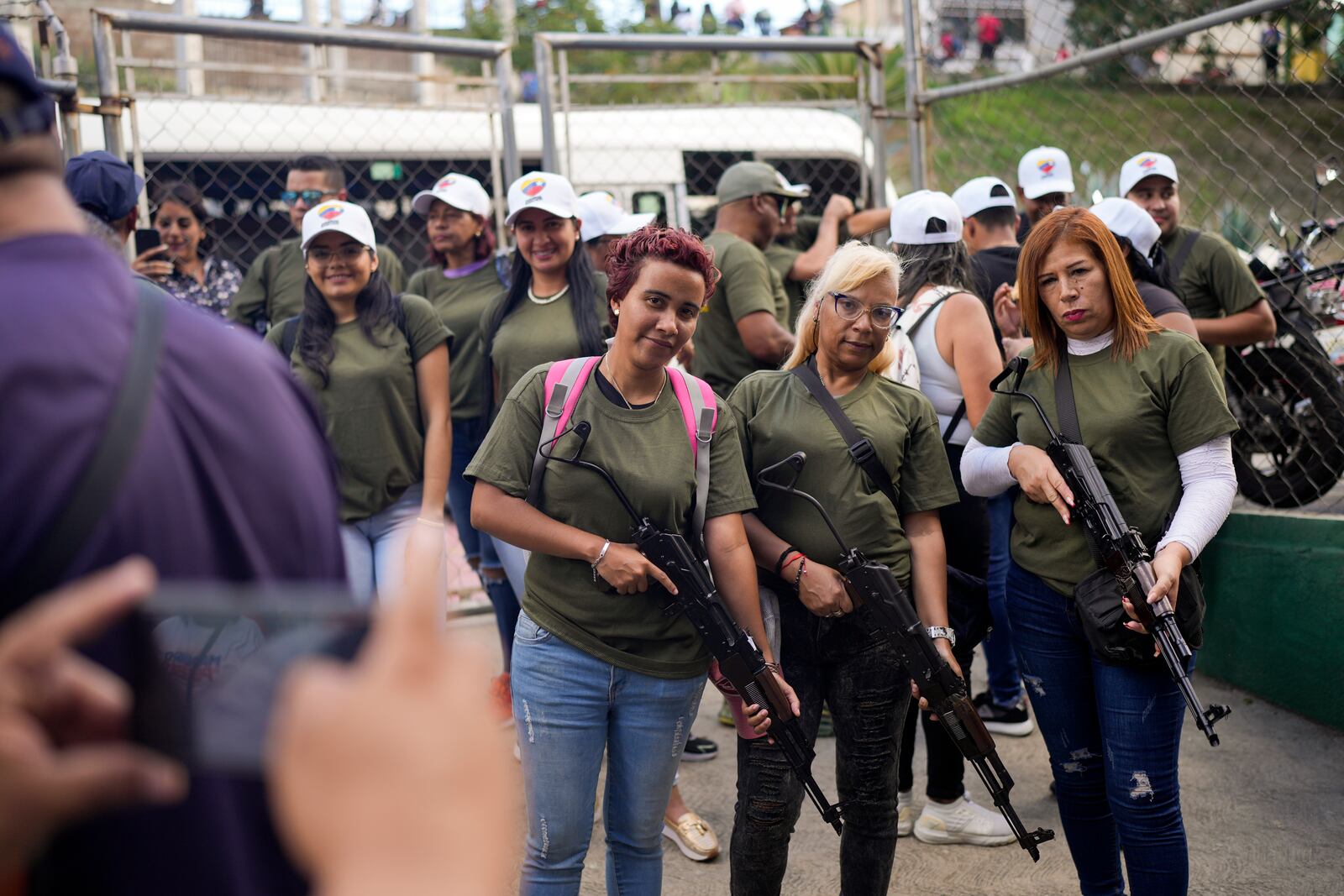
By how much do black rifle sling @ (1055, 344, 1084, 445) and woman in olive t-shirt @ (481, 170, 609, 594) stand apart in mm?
1704

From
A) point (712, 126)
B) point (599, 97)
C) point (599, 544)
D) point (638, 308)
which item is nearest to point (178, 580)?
point (599, 544)

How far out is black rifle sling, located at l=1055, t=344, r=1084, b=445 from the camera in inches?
125

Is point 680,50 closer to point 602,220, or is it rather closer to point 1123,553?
point 602,220

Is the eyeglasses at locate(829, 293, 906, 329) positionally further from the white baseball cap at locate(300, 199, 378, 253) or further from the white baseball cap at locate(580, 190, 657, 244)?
the white baseball cap at locate(580, 190, 657, 244)

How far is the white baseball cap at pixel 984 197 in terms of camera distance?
504cm

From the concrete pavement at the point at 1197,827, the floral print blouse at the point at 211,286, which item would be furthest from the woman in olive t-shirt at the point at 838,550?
the floral print blouse at the point at 211,286

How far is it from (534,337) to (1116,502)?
2148mm

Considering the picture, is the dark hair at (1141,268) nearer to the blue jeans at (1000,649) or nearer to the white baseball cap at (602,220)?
the blue jeans at (1000,649)

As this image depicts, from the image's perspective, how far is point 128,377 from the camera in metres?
1.13

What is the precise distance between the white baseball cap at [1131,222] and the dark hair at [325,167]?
3.33m

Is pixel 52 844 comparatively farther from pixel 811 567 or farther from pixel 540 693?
pixel 811 567

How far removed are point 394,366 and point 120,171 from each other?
1.03m

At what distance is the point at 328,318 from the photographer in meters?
4.20

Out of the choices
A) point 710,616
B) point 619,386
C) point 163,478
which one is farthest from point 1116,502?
point 163,478
